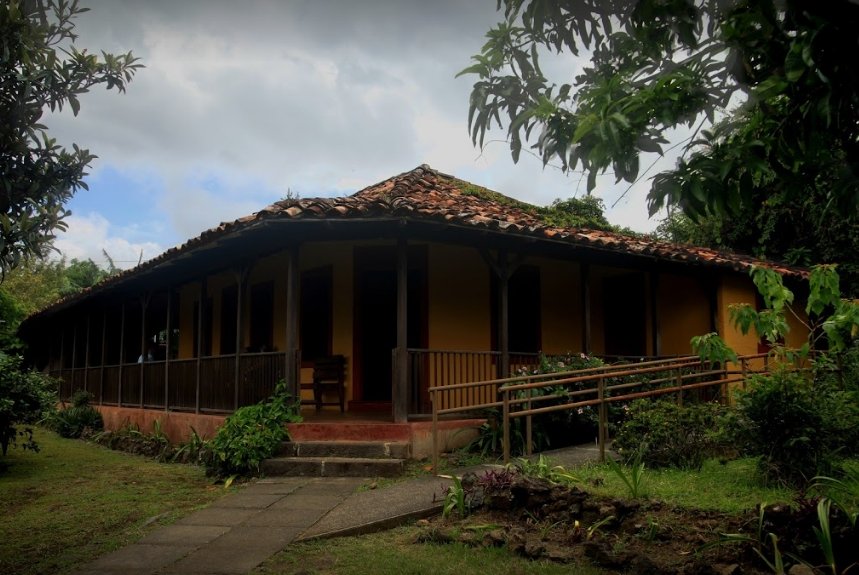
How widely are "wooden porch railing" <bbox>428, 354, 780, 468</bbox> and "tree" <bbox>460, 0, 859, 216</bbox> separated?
3.67 m

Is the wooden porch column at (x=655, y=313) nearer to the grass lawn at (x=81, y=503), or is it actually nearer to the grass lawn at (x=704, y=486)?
the grass lawn at (x=704, y=486)

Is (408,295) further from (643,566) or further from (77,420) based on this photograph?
(77,420)

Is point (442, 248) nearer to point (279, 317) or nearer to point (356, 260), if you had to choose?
point (356, 260)

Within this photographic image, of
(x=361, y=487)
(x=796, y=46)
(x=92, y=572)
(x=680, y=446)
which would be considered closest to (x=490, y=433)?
(x=361, y=487)

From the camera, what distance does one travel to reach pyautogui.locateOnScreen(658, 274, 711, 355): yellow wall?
12648mm

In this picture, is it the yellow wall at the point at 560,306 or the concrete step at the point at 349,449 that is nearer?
the concrete step at the point at 349,449

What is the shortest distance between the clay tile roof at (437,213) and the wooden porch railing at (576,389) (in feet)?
5.93

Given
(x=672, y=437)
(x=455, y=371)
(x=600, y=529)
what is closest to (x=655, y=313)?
(x=455, y=371)

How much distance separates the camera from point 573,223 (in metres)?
13.0

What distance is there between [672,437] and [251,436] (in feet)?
15.2

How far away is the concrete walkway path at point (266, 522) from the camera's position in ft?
16.8

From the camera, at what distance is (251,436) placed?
820cm

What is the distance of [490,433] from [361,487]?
207 centimetres

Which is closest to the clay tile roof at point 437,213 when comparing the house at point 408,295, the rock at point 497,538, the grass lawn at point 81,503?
the house at point 408,295
